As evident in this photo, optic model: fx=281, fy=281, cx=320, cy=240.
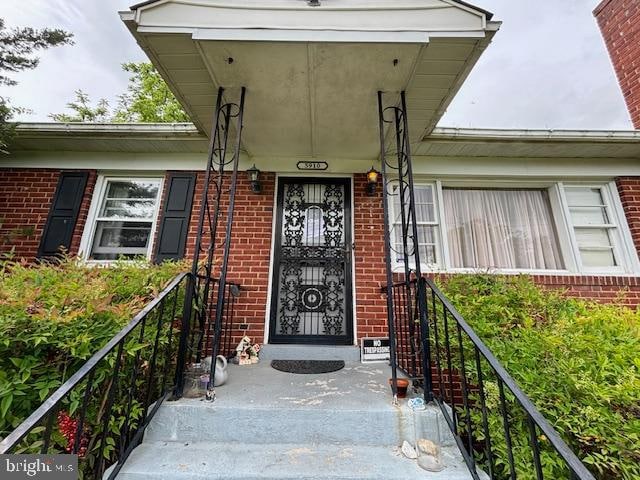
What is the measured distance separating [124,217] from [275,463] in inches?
138

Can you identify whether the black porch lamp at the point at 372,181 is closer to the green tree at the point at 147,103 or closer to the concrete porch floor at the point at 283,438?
the concrete porch floor at the point at 283,438

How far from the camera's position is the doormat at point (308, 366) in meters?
2.58

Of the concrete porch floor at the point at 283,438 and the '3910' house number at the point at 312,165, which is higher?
the '3910' house number at the point at 312,165

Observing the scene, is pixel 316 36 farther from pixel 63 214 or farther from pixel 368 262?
pixel 63 214

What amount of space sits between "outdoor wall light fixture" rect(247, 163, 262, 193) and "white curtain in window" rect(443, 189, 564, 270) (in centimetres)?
249

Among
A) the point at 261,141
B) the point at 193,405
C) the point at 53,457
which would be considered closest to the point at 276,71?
the point at 261,141

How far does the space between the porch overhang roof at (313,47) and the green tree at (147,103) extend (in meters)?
8.41

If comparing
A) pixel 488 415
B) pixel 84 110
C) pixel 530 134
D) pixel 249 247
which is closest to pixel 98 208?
pixel 249 247

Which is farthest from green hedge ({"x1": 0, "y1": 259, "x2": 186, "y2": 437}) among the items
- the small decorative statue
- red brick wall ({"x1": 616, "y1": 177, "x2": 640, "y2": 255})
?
red brick wall ({"x1": 616, "y1": 177, "x2": 640, "y2": 255})

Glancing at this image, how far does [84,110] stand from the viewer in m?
9.93

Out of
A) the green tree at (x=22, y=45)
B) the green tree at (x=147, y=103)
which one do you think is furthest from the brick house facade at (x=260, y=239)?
the green tree at (x=147, y=103)

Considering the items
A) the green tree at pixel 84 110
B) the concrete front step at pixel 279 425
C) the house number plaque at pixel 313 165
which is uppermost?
the green tree at pixel 84 110

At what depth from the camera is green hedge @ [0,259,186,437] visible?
1391 millimetres

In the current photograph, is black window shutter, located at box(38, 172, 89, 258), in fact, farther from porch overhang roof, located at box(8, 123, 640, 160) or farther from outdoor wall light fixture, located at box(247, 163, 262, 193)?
outdoor wall light fixture, located at box(247, 163, 262, 193)
